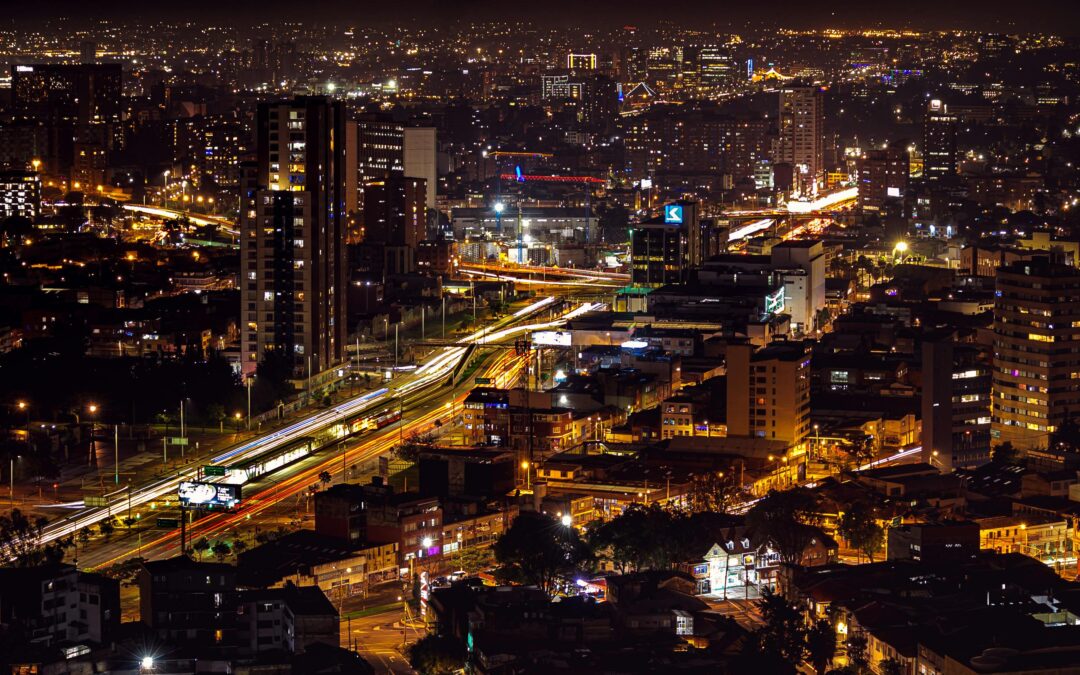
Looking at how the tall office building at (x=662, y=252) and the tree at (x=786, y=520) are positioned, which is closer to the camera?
the tree at (x=786, y=520)

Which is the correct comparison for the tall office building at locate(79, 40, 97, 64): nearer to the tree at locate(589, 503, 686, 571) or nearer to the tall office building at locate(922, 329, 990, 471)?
the tall office building at locate(922, 329, 990, 471)

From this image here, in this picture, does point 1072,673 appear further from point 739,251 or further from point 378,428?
point 739,251

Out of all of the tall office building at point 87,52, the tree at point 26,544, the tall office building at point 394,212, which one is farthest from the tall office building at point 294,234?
the tall office building at point 87,52

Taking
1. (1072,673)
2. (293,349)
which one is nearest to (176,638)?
(1072,673)

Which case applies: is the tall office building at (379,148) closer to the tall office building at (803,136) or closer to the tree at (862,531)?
the tall office building at (803,136)

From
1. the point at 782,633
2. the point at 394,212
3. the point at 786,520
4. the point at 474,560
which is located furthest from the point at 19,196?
the point at 782,633

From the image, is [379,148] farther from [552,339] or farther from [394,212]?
[552,339]
